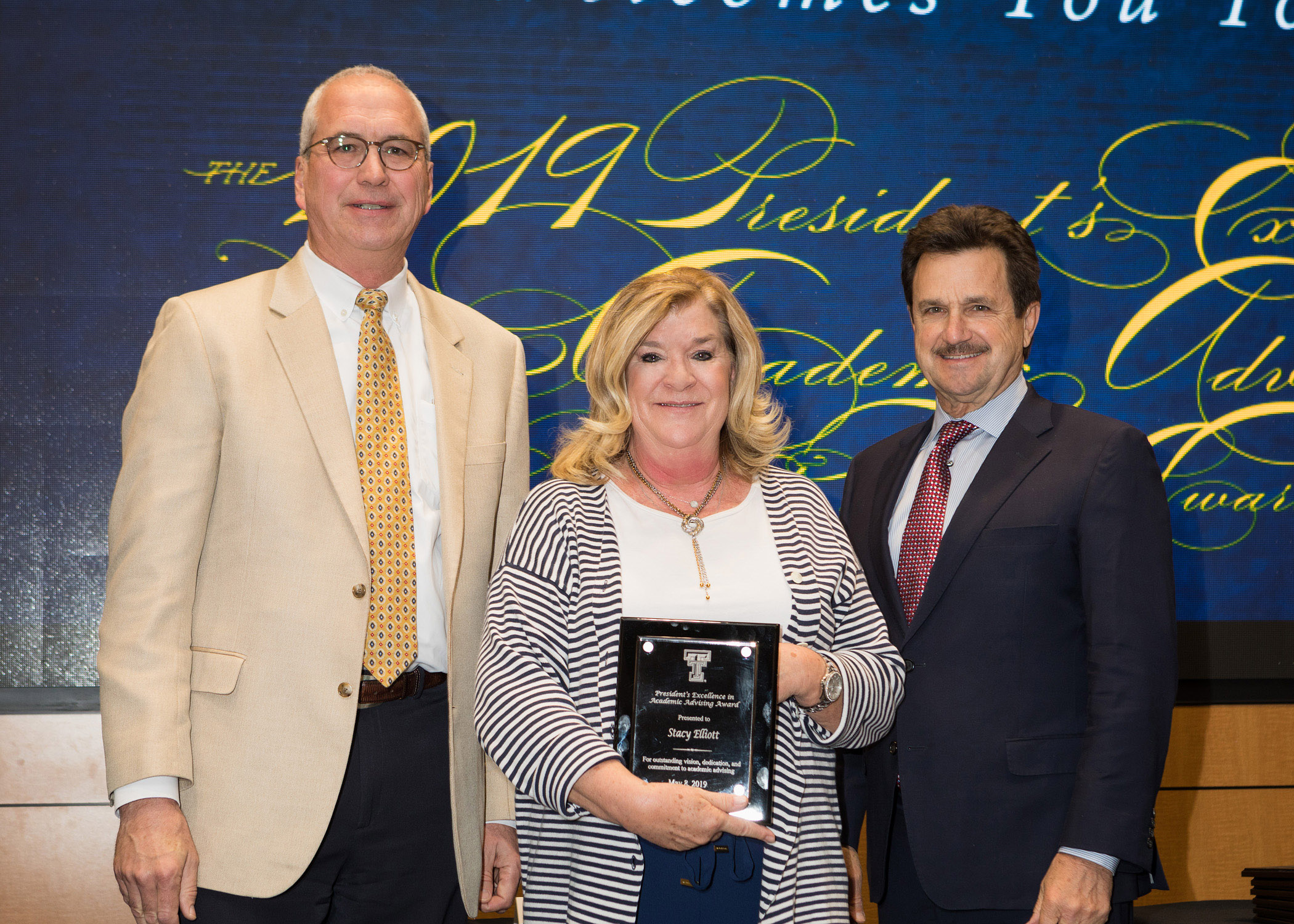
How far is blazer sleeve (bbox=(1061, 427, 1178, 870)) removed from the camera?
6.10ft

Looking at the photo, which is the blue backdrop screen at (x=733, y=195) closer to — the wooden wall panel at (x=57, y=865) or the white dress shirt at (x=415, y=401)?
the wooden wall panel at (x=57, y=865)

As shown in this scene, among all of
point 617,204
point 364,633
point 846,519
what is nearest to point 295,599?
point 364,633

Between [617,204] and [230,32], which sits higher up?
[230,32]

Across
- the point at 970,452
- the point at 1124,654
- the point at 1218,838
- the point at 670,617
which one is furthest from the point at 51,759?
the point at 1218,838

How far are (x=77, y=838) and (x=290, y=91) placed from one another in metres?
2.28

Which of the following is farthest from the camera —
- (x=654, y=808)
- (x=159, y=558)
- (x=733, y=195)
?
(x=733, y=195)

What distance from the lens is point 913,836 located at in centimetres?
201

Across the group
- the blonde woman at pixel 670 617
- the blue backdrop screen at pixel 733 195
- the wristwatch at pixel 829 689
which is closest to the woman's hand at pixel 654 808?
the blonde woman at pixel 670 617

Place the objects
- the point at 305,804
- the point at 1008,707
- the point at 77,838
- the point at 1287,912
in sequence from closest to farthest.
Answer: the point at 305,804 < the point at 1008,707 < the point at 1287,912 < the point at 77,838

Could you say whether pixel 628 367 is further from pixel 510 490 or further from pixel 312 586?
pixel 312 586

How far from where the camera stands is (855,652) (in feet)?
6.03

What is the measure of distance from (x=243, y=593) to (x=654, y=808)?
2.69ft

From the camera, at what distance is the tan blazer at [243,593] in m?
1.78

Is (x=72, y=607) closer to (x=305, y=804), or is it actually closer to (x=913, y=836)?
(x=305, y=804)
